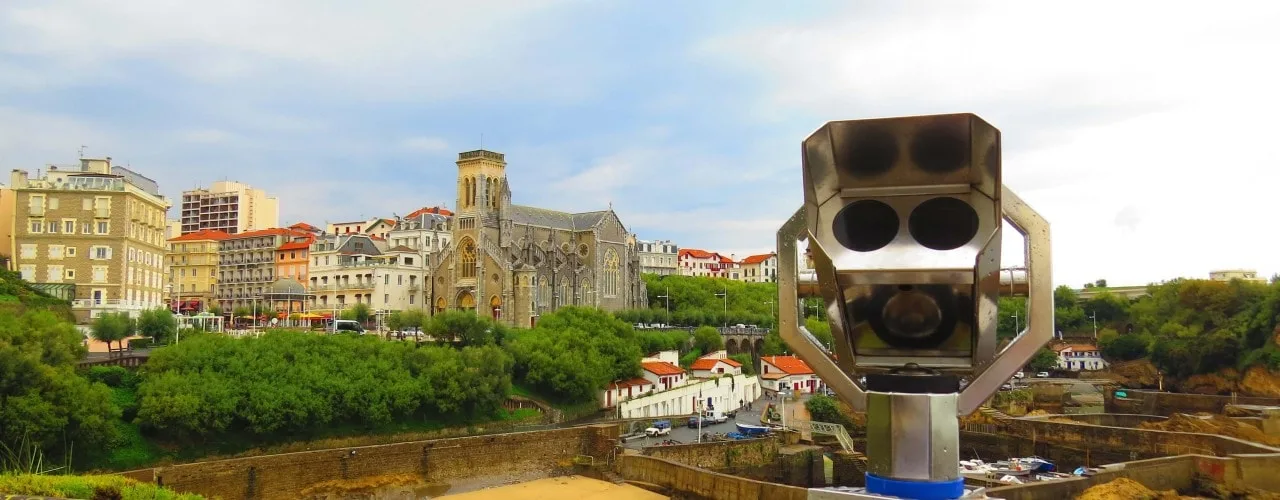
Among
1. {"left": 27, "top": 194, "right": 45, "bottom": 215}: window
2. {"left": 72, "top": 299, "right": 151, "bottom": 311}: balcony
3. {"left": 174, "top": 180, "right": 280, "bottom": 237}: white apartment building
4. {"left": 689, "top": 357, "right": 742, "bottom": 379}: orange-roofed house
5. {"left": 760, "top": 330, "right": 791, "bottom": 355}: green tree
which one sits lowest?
{"left": 689, "top": 357, "right": 742, "bottom": 379}: orange-roofed house

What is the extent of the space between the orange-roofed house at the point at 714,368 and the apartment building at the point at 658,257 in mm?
55760

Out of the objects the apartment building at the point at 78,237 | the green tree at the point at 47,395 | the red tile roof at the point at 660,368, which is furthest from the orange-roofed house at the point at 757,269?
the green tree at the point at 47,395

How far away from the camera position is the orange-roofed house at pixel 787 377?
184 ft

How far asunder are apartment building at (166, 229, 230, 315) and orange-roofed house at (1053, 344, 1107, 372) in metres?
71.7

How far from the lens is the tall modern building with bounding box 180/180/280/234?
109562mm

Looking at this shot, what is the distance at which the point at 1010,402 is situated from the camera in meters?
49.5

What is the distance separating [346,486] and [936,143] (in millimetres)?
Result: 24896

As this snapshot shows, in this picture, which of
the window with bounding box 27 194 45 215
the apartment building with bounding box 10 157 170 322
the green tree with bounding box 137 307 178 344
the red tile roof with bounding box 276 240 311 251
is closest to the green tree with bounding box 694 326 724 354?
the red tile roof with bounding box 276 240 311 251

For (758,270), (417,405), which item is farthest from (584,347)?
(758,270)

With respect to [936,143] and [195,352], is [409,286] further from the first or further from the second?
[936,143]

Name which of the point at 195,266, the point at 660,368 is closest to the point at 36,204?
the point at 660,368

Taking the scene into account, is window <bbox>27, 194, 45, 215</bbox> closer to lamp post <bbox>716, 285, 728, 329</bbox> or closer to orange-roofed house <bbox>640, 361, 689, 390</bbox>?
orange-roofed house <bbox>640, 361, 689, 390</bbox>

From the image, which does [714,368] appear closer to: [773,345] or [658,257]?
[773,345]

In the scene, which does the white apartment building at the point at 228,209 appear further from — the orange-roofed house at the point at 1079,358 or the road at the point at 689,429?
the orange-roofed house at the point at 1079,358
